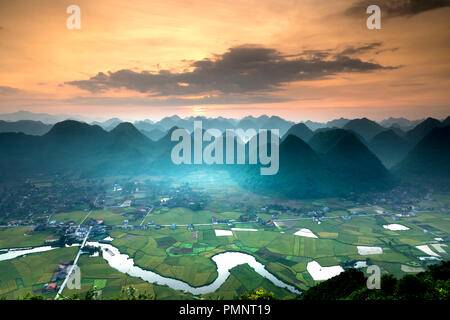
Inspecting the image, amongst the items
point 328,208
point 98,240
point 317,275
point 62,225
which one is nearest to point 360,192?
point 328,208

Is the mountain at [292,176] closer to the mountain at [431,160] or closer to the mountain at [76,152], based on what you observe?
the mountain at [431,160]

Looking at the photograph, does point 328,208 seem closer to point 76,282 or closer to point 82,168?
point 76,282

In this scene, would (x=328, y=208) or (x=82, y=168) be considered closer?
(x=328, y=208)

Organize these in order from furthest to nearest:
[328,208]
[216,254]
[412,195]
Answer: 1. [412,195]
2. [328,208]
3. [216,254]

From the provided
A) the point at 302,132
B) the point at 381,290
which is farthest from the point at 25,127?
the point at 381,290

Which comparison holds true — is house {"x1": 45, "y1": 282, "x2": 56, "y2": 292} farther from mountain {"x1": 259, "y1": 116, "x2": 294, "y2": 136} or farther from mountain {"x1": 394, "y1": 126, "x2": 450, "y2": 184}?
mountain {"x1": 259, "y1": 116, "x2": 294, "y2": 136}

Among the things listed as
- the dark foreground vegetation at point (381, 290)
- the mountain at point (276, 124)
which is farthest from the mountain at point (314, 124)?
the dark foreground vegetation at point (381, 290)

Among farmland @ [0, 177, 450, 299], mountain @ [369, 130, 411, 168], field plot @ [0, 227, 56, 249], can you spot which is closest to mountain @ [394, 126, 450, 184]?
mountain @ [369, 130, 411, 168]
